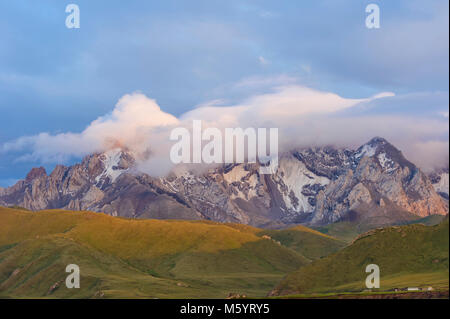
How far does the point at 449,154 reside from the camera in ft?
431

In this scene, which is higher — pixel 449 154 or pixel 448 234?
pixel 449 154

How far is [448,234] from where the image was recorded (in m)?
138

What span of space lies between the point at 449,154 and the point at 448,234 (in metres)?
17.3
